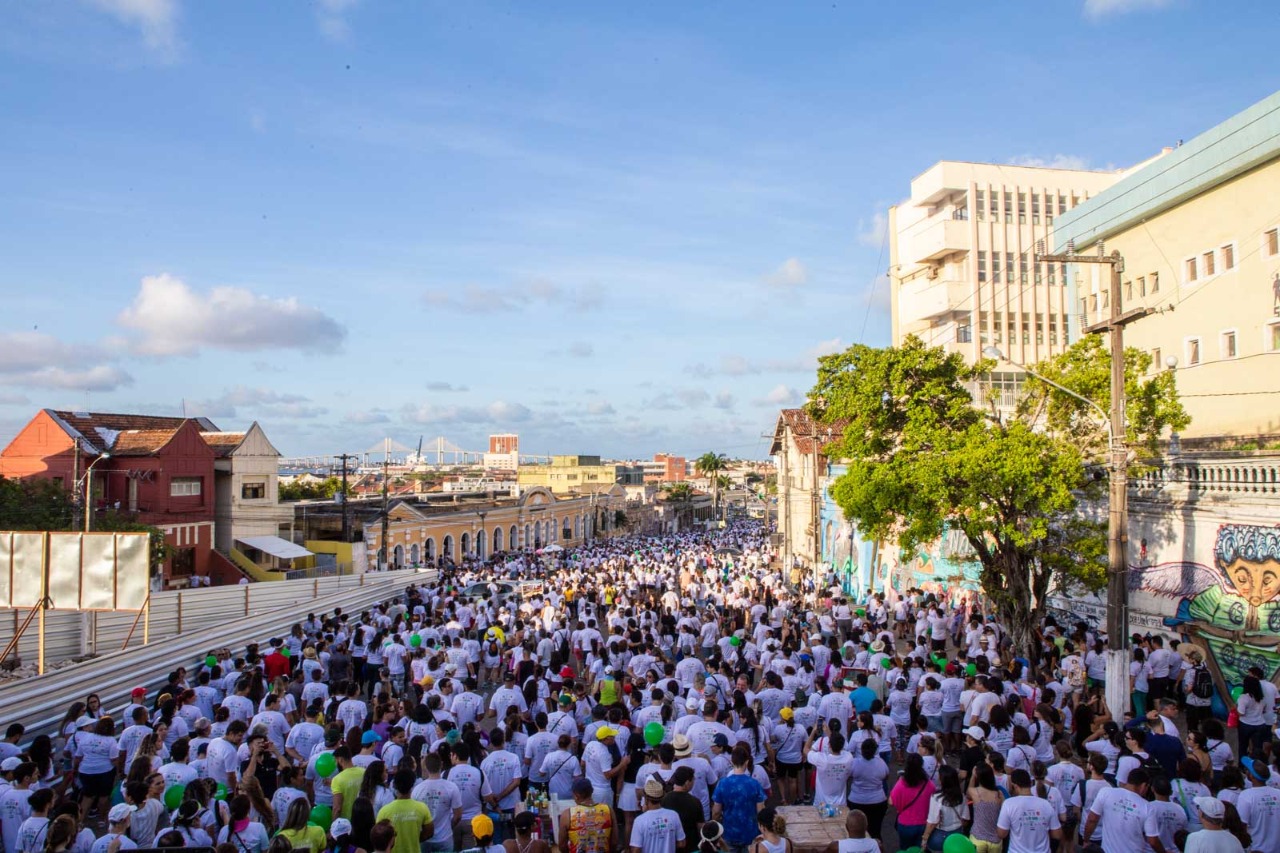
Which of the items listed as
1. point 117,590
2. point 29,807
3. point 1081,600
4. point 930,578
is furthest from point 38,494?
point 1081,600

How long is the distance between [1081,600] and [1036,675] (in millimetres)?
6678

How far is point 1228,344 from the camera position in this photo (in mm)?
23172

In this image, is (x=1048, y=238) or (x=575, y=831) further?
(x=1048, y=238)

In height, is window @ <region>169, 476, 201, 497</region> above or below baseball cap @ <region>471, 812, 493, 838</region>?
above

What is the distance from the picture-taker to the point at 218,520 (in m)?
38.1

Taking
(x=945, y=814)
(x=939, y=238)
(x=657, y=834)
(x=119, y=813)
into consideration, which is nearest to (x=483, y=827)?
(x=657, y=834)

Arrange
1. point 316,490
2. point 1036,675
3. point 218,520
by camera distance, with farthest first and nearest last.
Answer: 1. point 316,490
2. point 218,520
3. point 1036,675

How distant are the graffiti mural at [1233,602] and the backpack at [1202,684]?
0.79 meters

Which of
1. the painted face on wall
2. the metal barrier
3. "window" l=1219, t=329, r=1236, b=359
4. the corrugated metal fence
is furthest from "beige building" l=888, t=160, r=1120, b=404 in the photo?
the metal barrier

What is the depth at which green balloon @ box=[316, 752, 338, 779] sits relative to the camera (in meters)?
7.86

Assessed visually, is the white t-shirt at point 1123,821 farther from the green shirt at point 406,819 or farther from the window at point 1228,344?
the window at point 1228,344

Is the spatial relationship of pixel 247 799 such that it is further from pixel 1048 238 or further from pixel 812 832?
pixel 1048 238

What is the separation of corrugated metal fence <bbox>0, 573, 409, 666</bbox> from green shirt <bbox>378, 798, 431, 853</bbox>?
1253 centimetres

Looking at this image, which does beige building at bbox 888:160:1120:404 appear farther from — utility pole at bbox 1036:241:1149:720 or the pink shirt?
the pink shirt
